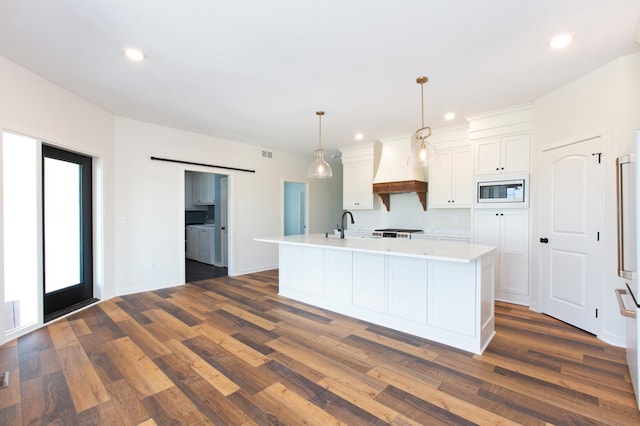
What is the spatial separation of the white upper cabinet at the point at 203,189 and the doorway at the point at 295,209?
5.99 feet

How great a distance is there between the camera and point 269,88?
3316mm

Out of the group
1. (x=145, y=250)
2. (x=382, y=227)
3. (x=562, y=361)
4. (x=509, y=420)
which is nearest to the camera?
(x=509, y=420)

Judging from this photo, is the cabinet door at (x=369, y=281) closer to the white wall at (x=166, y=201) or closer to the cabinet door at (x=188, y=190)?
the white wall at (x=166, y=201)

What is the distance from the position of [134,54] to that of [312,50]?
1.57 meters

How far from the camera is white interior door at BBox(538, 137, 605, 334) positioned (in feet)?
9.67

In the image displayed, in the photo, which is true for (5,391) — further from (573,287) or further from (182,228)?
(573,287)

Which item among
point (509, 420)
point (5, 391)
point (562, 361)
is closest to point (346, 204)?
point (562, 361)

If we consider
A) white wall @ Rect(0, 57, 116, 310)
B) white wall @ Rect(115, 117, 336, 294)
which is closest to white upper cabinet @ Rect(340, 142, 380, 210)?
white wall @ Rect(115, 117, 336, 294)

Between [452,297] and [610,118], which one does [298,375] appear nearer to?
[452,297]

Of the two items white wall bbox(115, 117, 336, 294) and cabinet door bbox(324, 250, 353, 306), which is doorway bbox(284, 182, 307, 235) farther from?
cabinet door bbox(324, 250, 353, 306)

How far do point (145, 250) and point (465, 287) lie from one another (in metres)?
4.52

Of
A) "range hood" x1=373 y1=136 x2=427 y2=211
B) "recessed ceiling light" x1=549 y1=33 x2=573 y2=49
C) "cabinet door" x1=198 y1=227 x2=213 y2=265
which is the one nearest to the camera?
"recessed ceiling light" x1=549 y1=33 x2=573 y2=49

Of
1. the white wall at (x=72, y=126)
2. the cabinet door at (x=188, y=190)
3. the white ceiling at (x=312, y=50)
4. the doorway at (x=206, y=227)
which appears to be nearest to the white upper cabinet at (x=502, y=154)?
the white ceiling at (x=312, y=50)

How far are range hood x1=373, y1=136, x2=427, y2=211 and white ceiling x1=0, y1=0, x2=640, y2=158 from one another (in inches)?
51.3
